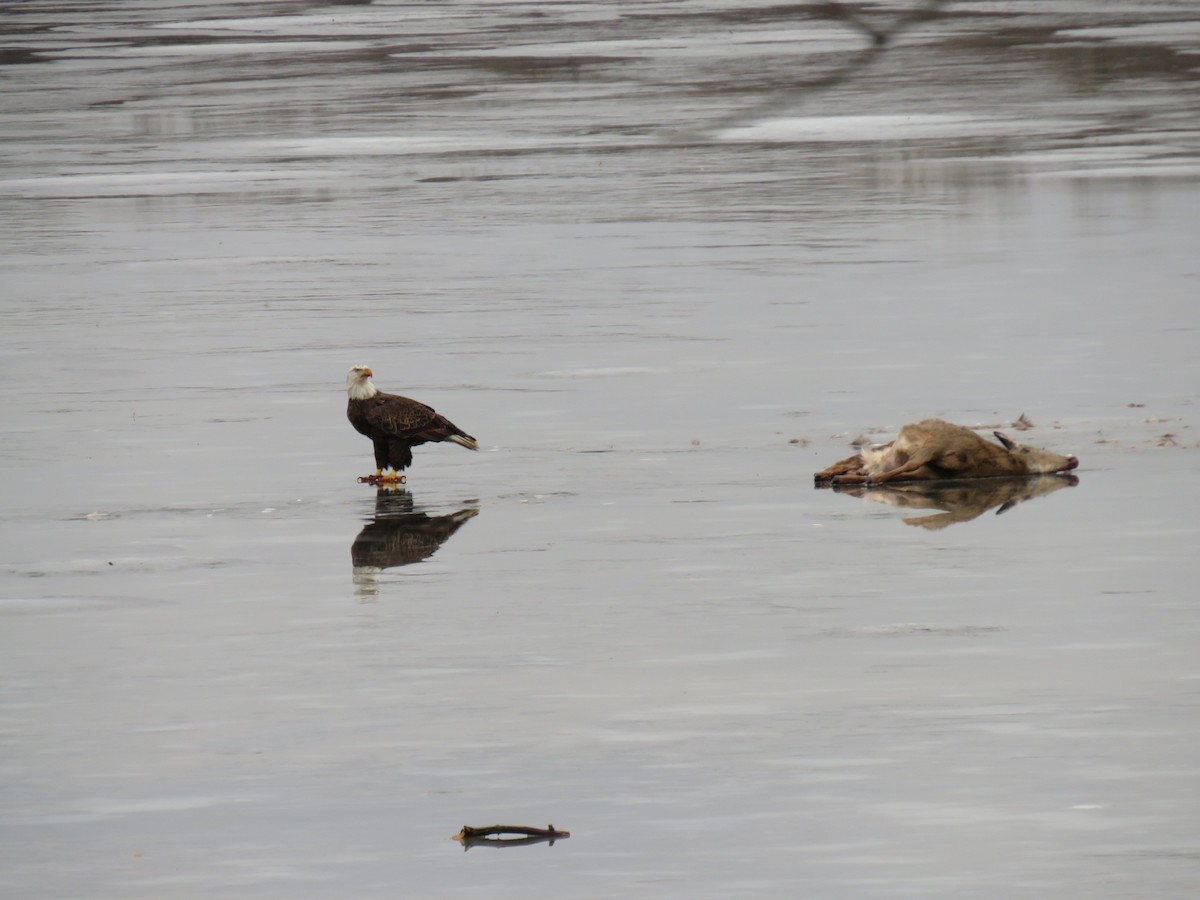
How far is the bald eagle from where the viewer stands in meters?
11.7

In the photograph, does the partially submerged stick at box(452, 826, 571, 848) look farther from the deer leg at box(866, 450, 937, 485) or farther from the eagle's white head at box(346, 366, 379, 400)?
the eagle's white head at box(346, 366, 379, 400)

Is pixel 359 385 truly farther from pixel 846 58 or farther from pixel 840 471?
pixel 846 58

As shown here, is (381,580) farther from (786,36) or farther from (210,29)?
(210,29)

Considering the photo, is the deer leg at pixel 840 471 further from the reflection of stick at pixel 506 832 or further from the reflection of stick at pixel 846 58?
the reflection of stick at pixel 846 58

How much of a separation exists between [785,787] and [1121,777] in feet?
2.68

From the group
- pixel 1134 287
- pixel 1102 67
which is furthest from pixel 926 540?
pixel 1102 67

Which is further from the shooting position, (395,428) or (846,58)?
(846,58)

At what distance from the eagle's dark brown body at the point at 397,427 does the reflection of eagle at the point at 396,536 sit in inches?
13.4

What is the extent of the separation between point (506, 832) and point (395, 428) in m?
5.48

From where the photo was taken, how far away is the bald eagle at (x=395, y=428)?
11.7 metres

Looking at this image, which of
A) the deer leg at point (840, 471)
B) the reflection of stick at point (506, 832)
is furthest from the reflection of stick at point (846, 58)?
the reflection of stick at point (506, 832)

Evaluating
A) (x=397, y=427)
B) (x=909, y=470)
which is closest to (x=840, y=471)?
(x=909, y=470)

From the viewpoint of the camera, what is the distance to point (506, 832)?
6316 millimetres

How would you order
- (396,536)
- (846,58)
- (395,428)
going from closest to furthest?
1. (396,536)
2. (395,428)
3. (846,58)
